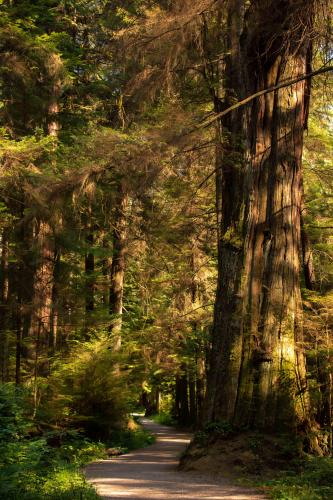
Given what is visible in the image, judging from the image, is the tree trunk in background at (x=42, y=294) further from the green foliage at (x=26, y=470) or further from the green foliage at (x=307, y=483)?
the green foliage at (x=307, y=483)

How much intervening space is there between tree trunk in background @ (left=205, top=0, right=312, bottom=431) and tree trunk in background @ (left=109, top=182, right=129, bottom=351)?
5.76 metres

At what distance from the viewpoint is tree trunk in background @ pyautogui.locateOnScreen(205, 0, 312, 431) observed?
9148mm

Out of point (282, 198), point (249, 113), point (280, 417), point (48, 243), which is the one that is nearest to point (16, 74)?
point (48, 243)

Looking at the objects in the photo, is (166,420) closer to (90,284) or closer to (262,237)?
(90,284)

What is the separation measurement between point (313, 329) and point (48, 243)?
7.69 m

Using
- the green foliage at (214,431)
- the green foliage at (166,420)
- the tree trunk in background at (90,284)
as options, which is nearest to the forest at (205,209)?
the green foliage at (214,431)

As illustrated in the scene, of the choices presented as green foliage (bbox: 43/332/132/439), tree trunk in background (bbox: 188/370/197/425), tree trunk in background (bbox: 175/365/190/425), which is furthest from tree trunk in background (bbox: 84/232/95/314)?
tree trunk in background (bbox: 175/365/190/425)

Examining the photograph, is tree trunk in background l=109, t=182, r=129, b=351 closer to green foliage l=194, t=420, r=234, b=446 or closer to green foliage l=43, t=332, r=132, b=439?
green foliage l=43, t=332, r=132, b=439

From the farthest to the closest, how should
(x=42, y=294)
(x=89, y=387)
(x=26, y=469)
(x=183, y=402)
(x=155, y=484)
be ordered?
(x=183, y=402), (x=42, y=294), (x=89, y=387), (x=155, y=484), (x=26, y=469)

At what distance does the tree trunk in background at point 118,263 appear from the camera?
1652cm

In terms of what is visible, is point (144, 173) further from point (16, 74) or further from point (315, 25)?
point (16, 74)

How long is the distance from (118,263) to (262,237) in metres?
9.51

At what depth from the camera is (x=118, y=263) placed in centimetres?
1877

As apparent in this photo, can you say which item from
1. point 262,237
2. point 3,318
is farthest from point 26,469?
point 3,318
